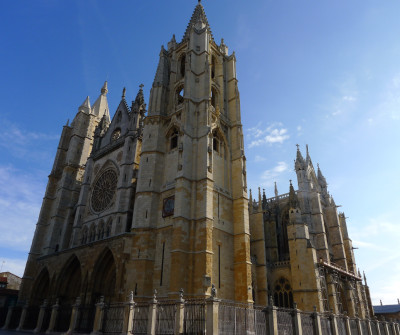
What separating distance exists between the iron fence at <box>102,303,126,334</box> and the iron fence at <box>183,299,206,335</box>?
9.27ft

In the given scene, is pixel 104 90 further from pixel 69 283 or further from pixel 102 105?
pixel 69 283

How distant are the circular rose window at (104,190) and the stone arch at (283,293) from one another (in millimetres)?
16507

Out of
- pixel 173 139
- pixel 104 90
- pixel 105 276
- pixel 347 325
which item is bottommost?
pixel 347 325

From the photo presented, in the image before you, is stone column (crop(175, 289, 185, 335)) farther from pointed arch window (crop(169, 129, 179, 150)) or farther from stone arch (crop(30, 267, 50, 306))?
stone arch (crop(30, 267, 50, 306))

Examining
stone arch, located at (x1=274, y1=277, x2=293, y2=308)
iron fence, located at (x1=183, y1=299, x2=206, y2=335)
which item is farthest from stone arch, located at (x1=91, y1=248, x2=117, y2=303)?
stone arch, located at (x1=274, y1=277, x2=293, y2=308)

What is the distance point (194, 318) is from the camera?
37.5ft

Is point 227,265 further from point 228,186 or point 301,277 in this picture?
point 301,277

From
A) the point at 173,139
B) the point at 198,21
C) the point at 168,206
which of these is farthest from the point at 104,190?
the point at 198,21

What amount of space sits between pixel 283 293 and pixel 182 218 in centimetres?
1357

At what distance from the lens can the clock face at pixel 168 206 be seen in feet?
69.0

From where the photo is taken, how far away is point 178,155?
869 inches

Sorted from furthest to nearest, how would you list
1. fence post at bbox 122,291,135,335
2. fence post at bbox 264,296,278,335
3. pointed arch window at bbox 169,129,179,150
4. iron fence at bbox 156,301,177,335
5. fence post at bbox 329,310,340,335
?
pointed arch window at bbox 169,129,179,150, fence post at bbox 329,310,340,335, fence post at bbox 264,296,278,335, fence post at bbox 122,291,135,335, iron fence at bbox 156,301,177,335

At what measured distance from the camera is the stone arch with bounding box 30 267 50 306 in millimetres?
27350

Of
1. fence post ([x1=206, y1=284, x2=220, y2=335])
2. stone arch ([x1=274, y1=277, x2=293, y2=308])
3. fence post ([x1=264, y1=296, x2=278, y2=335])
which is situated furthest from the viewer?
stone arch ([x1=274, y1=277, x2=293, y2=308])
